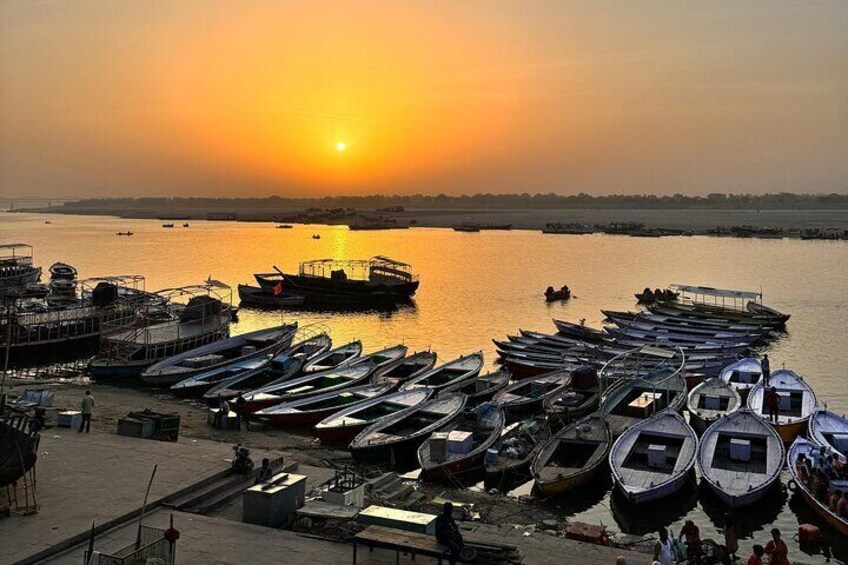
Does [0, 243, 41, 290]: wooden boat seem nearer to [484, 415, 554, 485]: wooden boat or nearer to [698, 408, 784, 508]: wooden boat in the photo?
[484, 415, 554, 485]: wooden boat

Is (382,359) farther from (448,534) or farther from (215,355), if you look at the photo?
(448,534)

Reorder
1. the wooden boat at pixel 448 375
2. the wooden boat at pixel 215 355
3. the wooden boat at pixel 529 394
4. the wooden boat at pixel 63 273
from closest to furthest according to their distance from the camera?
the wooden boat at pixel 529 394, the wooden boat at pixel 448 375, the wooden boat at pixel 215 355, the wooden boat at pixel 63 273

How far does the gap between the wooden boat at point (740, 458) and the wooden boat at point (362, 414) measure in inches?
419

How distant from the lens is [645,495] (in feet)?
66.2

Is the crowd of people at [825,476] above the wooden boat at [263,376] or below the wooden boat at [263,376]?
above

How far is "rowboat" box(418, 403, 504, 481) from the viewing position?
22.3m

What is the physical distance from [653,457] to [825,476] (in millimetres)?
4599

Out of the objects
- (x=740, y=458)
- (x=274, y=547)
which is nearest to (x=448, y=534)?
(x=274, y=547)

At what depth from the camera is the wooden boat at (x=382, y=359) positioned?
35406 millimetres

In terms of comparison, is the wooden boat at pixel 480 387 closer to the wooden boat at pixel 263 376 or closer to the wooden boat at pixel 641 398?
the wooden boat at pixel 641 398

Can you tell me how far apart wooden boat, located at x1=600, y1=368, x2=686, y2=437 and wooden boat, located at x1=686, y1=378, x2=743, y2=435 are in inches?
22.2

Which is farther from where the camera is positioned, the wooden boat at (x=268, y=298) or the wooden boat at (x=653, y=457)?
the wooden boat at (x=268, y=298)

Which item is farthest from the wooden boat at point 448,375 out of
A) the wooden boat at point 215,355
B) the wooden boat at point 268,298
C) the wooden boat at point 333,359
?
the wooden boat at point 268,298

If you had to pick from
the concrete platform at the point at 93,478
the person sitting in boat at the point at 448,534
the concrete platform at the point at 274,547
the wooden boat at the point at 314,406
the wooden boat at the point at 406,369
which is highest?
the person sitting in boat at the point at 448,534
